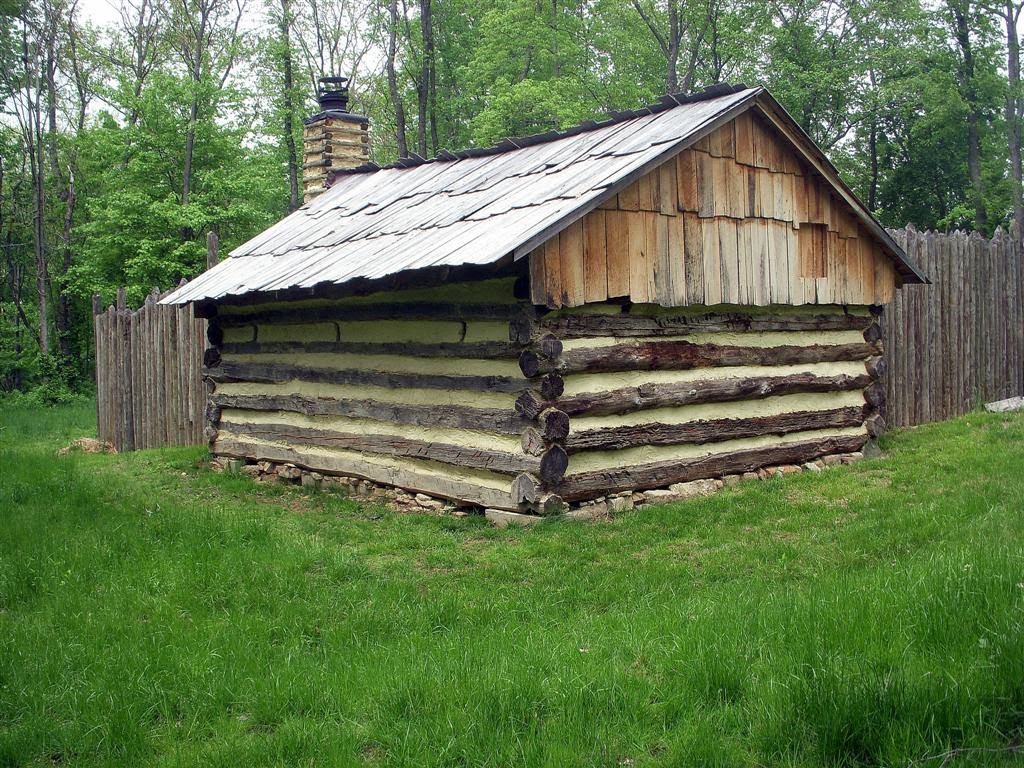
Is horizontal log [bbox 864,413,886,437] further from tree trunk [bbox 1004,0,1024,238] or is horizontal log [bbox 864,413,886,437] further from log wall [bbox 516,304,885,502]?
tree trunk [bbox 1004,0,1024,238]

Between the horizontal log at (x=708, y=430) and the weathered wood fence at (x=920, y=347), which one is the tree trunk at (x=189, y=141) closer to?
the weathered wood fence at (x=920, y=347)

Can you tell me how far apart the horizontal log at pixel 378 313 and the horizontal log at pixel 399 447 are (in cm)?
117

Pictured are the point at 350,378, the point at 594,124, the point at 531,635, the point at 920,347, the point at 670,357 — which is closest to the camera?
the point at 531,635

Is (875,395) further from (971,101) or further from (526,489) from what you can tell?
(971,101)

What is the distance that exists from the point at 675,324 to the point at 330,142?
8756 millimetres

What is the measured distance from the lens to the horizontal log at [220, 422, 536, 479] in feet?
27.9

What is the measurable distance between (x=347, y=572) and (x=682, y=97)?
5.92m

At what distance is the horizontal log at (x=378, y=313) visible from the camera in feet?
28.6

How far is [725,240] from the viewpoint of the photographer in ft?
31.9

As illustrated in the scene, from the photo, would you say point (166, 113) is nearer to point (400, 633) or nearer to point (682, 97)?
point (682, 97)

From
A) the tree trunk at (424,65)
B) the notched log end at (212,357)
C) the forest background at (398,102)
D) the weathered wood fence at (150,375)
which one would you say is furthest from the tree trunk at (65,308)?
the notched log end at (212,357)

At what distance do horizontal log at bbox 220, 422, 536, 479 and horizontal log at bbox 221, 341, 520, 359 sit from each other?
0.83 meters

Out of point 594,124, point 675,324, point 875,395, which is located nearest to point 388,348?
point 675,324

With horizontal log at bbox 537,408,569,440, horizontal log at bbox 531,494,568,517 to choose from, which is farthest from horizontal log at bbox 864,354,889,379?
horizontal log at bbox 531,494,568,517
